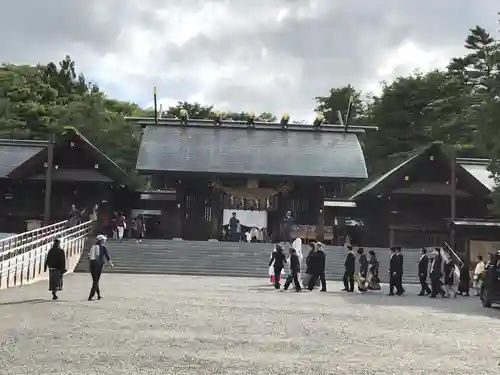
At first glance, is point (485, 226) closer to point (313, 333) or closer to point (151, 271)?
point (151, 271)

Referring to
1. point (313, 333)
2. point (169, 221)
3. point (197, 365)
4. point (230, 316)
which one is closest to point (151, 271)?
point (169, 221)

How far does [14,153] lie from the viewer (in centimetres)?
3725

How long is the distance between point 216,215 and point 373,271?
45.4ft

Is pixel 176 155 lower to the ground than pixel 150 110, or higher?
lower

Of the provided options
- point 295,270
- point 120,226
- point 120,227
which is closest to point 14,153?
point 120,226

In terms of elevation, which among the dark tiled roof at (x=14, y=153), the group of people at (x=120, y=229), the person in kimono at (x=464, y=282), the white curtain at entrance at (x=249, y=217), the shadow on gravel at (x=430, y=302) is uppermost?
the dark tiled roof at (x=14, y=153)

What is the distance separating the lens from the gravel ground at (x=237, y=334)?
7.78 metres

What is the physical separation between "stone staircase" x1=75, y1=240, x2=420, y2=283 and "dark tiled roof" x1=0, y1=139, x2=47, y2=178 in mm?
9985

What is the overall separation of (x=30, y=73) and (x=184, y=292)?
47640 millimetres

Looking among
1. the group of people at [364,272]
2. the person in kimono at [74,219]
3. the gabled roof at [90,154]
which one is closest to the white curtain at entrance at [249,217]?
the gabled roof at [90,154]

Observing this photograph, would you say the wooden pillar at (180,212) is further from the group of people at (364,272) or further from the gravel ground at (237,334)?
the gravel ground at (237,334)

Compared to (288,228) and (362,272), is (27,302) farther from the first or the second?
(288,228)

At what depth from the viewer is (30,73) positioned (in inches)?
2347

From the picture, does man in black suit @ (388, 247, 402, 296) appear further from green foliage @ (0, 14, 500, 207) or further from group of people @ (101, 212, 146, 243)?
green foliage @ (0, 14, 500, 207)
